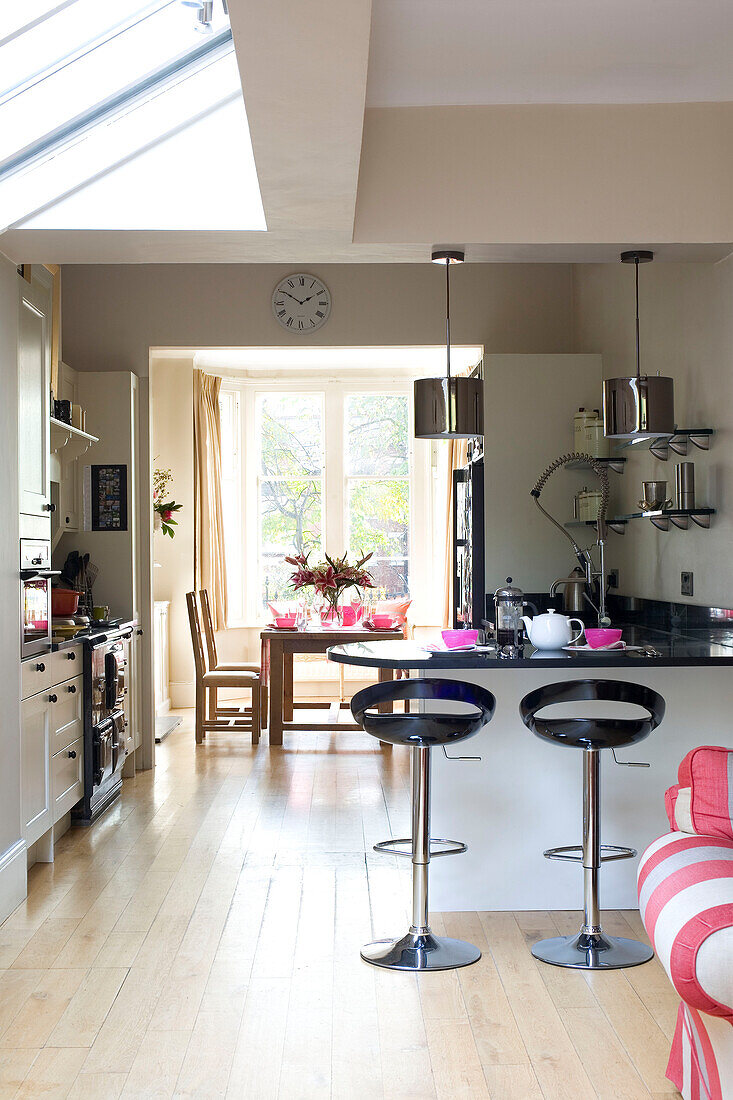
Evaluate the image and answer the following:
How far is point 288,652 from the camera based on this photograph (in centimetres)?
672

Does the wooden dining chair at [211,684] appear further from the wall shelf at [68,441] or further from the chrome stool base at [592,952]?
the chrome stool base at [592,952]

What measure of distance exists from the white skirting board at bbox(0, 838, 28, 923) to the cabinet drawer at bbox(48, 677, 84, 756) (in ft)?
1.85

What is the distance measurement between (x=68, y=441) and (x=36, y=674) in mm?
1655

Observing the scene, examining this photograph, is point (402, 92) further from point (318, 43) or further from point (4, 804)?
point (4, 804)

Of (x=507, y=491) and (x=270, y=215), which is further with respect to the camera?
(x=507, y=491)

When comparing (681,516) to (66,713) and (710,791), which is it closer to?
(710,791)

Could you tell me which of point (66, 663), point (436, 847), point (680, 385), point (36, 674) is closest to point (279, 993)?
point (436, 847)

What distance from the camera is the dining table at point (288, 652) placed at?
6637 millimetres

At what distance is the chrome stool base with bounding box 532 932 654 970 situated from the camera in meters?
3.12

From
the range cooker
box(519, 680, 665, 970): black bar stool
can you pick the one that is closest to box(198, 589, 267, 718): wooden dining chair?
the range cooker

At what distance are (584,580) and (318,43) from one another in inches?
118

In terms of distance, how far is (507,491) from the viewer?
18.6 feet

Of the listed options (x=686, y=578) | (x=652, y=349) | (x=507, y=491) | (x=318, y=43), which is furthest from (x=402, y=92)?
(x=507, y=491)

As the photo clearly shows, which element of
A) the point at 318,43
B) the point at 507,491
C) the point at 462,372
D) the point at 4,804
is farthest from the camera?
the point at 462,372
